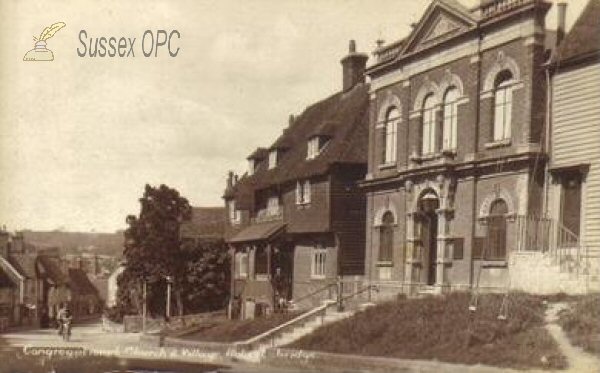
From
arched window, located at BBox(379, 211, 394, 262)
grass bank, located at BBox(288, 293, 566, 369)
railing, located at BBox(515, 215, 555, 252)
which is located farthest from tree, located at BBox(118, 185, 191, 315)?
railing, located at BBox(515, 215, 555, 252)

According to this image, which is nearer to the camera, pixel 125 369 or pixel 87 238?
pixel 125 369

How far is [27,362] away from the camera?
69.1ft

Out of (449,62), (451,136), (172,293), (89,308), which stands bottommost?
(89,308)

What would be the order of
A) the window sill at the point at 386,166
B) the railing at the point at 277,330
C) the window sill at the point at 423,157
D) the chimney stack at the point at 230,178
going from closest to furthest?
the railing at the point at 277,330
the window sill at the point at 423,157
the window sill at the point at 386,166
the chimney stack at the point at 230,178

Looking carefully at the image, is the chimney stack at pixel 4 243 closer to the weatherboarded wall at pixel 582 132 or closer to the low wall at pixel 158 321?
the low wall at pixel 158 321

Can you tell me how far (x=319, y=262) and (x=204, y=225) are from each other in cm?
1722

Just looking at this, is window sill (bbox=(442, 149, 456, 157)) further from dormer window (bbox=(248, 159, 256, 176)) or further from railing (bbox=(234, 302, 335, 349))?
dormer window (bbox=(248, 159, 256, 176))

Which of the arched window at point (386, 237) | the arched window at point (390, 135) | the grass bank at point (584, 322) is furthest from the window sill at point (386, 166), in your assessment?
the grass bank at point (584, 322)

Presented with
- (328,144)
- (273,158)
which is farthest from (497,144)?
(273,158)

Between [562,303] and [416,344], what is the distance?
137 inches

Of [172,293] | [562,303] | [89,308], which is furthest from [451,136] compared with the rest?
[89,308]

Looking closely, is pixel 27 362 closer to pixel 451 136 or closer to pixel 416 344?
pixel 416 344

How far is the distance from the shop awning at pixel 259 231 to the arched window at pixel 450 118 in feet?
36.5

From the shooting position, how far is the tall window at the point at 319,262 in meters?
31.8
